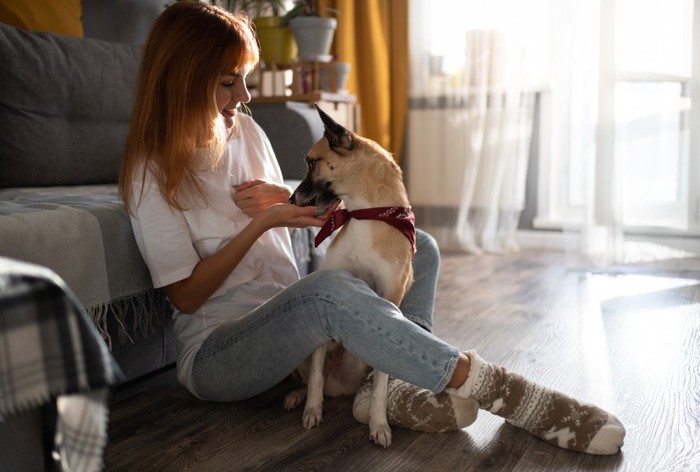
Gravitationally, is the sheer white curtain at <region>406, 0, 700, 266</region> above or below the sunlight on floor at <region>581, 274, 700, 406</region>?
above

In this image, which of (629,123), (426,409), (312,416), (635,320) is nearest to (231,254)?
(312,416)

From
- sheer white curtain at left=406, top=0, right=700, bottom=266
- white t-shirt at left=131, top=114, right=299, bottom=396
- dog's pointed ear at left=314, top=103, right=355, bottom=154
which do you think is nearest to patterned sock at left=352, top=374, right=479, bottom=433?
white t-shirt at left=131, top=114, right=299, bottom=396

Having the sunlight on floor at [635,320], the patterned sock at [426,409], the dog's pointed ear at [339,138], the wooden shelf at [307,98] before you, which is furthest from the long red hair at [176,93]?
the wooden shelf at [307,98]

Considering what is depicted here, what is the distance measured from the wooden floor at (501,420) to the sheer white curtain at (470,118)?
1.19 m

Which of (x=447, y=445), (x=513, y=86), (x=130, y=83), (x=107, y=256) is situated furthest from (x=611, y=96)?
(x=107, y=256)

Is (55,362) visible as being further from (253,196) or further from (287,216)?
(253,196)

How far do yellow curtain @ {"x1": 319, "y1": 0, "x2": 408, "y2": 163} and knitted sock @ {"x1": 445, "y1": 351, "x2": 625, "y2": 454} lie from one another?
2.65 meters

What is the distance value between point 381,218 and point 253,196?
0.31m

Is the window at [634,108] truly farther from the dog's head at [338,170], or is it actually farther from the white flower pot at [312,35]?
the dog's head at [338,170]

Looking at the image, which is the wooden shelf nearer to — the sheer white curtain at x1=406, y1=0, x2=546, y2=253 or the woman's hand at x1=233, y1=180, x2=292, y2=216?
the sheer white curtain at x1=406, y1=0, x2=546, y2=253

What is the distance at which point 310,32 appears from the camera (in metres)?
3.13

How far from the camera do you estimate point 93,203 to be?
158 cm

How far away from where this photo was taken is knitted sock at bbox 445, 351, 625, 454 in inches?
51.9

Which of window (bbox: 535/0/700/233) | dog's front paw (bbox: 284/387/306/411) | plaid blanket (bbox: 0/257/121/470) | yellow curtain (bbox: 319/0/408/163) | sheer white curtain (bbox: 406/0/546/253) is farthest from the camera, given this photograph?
yellow curtain (bbox: 319/0/408/163)
